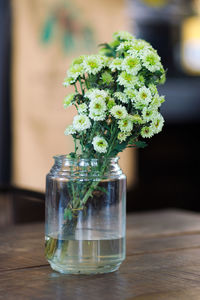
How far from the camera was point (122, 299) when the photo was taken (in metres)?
0.85

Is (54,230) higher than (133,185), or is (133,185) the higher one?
(54,230)

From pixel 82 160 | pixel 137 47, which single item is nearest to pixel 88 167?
pixel 82 160

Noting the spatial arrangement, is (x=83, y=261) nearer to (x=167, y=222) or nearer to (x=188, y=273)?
(x=188, y=273)

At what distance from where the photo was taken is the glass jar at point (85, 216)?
37.7 inches

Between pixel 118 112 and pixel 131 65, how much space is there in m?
0.09

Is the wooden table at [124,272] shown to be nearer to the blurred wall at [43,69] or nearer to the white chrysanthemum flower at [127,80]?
the white chrysanthemum flower at [127,80]

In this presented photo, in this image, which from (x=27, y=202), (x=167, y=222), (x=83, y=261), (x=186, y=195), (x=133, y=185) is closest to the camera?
(x=83, y=261)

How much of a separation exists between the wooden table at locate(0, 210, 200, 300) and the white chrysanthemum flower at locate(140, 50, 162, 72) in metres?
0.38

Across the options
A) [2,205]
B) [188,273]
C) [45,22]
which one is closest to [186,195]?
[45,22]

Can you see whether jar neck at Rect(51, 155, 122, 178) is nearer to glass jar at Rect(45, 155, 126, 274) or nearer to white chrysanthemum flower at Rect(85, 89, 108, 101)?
glass jar at Rect(45, 155, 126, 274)

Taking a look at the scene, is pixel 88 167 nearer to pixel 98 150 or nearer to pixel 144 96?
pixel 98 150

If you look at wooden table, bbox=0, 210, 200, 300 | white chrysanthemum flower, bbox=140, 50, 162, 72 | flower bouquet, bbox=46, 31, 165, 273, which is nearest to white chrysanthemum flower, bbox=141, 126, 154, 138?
flower bouquet, bbox=46, 31, 165, 273

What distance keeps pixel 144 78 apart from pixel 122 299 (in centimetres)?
39

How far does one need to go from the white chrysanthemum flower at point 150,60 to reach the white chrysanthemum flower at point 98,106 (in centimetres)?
10
